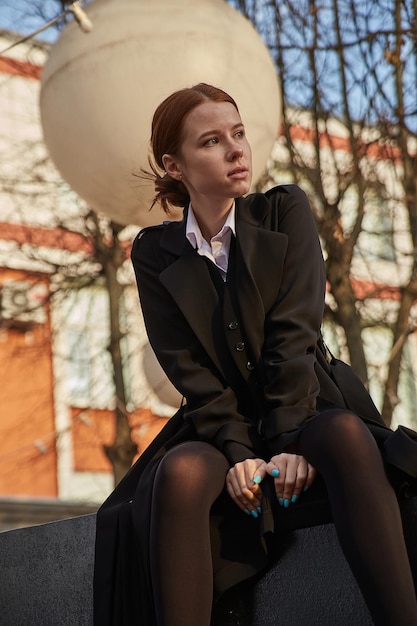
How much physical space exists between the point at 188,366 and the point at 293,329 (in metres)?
0.29

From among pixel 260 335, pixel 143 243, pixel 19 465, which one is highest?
pixel 143 243

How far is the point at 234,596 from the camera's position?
280 cm

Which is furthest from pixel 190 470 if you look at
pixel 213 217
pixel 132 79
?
pixel 132 79

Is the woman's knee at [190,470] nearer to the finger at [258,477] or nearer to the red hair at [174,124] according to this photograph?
the finger at [258,477]

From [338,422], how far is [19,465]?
14364mm

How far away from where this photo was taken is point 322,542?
2621mm

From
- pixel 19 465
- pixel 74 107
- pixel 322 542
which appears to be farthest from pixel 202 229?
pixel 19 465

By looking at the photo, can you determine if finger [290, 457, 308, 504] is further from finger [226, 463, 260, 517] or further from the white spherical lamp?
the white spherical lamp

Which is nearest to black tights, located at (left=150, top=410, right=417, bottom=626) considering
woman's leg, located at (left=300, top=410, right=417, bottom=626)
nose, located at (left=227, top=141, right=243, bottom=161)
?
woman's leg, located at (left=300, top=410, right=417, bottom=626)

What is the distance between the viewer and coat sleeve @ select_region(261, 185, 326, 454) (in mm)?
2699

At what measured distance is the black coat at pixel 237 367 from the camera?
2.70 meters

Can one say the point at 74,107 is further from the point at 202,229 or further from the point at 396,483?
the point at 396,483

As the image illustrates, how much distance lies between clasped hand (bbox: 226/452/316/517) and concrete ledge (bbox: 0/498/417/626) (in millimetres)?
131

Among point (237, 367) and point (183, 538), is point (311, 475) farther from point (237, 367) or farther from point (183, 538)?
point (237, 367)
